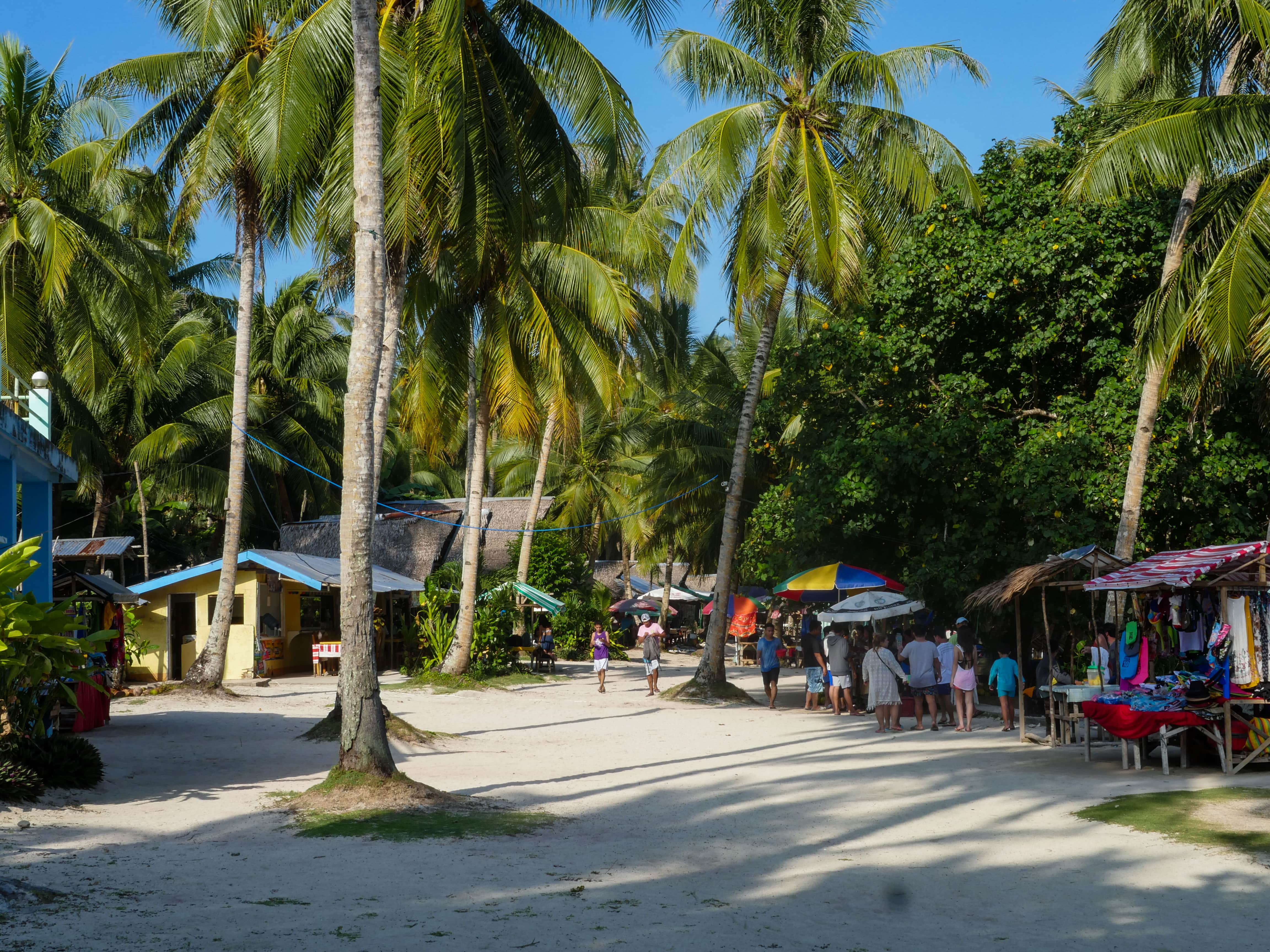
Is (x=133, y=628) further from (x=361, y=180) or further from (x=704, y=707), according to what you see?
(x=361, y=180)

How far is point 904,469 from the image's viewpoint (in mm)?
19203

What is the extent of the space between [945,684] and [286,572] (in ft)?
49.3

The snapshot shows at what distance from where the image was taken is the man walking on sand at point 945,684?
16.2 metres

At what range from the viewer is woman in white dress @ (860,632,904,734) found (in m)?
15.6

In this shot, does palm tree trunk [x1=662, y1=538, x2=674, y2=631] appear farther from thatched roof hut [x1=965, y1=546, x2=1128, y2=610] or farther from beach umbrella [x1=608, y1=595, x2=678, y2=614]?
thatched roof hut [x1=965, y1=546, x2=1128, y2=610]

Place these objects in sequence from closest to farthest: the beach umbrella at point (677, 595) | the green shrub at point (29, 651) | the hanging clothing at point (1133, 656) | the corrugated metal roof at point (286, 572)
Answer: the green shrub at point (29, 651), the hanging clothing at point (1133, 656), the corrugated metal roof at point (286, 572), the beach umbrella at point (677, 595)

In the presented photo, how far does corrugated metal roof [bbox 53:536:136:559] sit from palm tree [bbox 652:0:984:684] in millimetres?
13101

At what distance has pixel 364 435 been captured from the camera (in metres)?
9.83

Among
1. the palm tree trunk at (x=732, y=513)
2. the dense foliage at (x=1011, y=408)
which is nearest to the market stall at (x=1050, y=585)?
the dense foliage at (x=1011, y=408)

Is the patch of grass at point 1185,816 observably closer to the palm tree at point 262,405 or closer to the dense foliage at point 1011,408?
the dense foliage at point 1011,408

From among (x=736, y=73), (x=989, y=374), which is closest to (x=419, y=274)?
(x=736, y=73)

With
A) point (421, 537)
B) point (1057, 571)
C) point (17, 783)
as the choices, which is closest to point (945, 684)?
point (1057, 571)

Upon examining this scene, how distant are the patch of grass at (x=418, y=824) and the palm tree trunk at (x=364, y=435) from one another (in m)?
0.64

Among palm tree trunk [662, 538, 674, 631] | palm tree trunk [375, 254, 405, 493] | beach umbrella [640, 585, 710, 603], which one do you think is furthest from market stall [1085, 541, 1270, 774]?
beach umbrella [640, 585, 710, 603]
